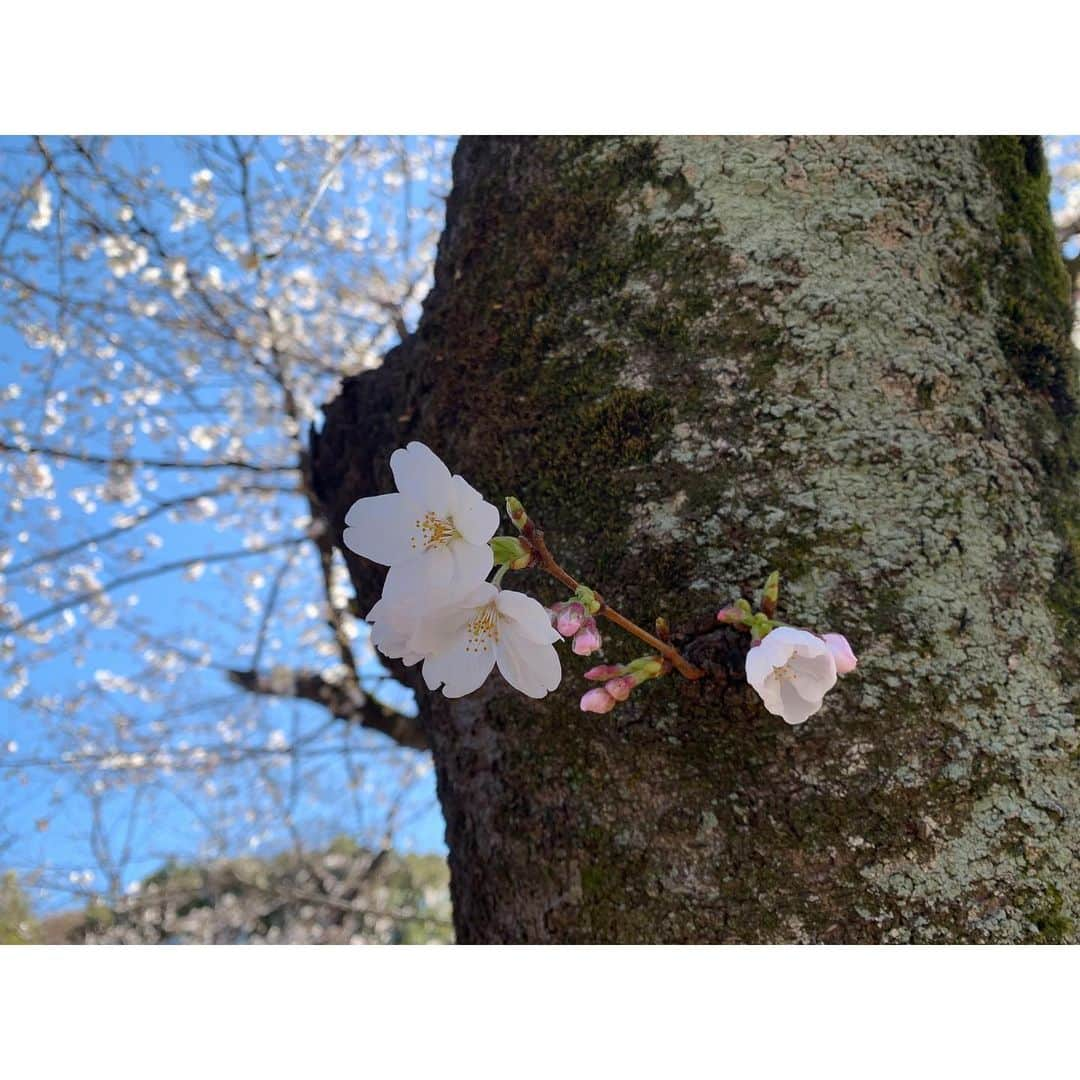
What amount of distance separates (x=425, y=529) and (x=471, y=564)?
0.05 meters

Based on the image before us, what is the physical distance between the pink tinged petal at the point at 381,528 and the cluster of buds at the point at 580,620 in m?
0.13

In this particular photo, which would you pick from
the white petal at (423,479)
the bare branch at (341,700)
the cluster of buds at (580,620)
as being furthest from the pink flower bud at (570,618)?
the bare branch at (341,700)

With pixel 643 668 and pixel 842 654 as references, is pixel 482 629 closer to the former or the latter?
pixel 643 668

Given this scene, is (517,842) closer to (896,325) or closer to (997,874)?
(997,874)

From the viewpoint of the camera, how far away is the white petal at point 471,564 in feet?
1.75

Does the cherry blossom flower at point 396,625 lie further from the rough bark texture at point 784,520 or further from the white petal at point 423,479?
the rough bark texture at point 784,520

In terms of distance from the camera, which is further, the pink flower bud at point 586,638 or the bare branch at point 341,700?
the bare branch at point 341,700

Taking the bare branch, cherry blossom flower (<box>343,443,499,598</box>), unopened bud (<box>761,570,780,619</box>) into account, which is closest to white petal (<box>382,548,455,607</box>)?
cherry blossom flower (<box>343,443,499,598</box>)

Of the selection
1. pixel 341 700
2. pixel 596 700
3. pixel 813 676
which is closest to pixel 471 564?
pixel 596 700

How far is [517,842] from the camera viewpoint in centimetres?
73

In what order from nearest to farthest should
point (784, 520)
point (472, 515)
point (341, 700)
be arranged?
1. point (472, 515)
2. point (784, 520)
3. point (341, 700)

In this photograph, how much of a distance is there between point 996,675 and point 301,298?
328 cm

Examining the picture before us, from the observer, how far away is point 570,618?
22.1 inches
